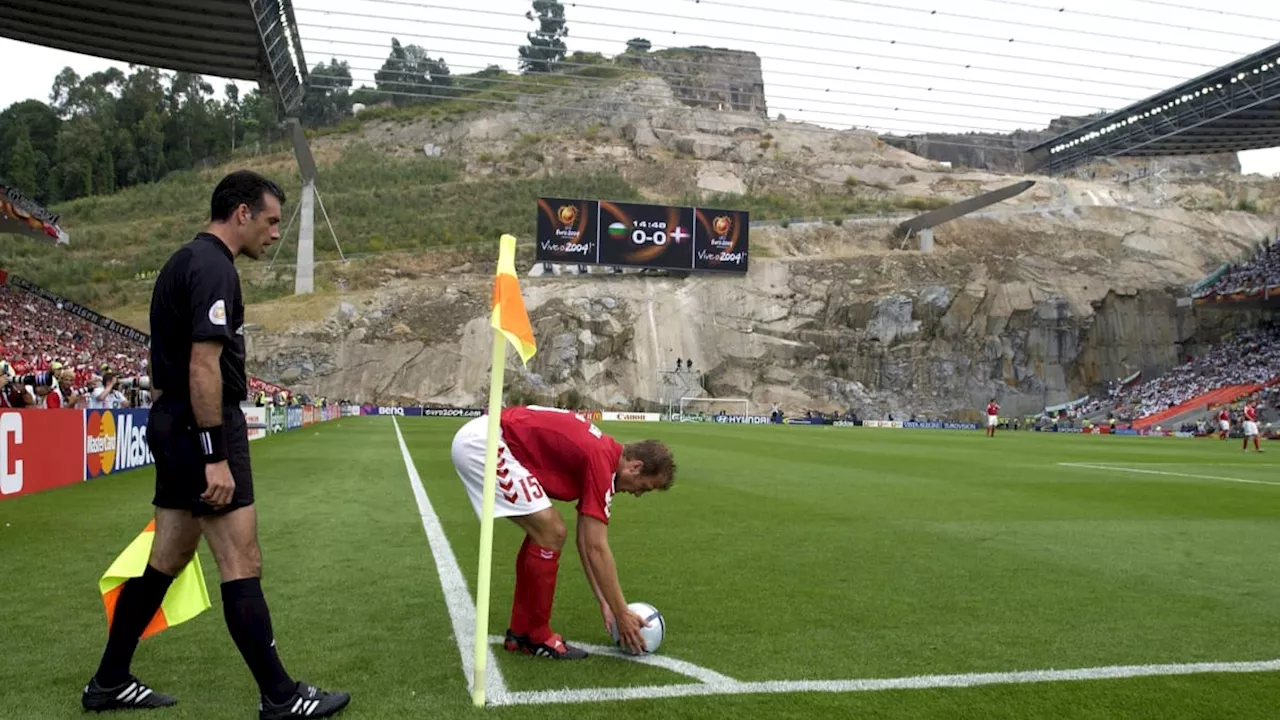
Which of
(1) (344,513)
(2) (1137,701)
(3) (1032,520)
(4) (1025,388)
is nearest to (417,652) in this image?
(2) (1137,701)

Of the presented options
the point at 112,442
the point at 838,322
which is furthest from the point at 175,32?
the point at 838,322

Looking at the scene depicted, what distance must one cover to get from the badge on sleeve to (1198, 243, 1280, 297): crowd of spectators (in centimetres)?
6476

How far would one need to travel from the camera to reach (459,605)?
6.18m

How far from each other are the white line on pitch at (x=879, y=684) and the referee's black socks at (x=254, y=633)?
933 mm

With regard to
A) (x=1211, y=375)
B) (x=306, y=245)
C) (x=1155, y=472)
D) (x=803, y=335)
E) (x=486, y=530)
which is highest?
(x=306, y=245)

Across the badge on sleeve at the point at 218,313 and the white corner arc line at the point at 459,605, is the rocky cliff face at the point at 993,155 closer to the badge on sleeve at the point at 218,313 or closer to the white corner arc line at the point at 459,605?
the white corner arc line at the point at 459,605

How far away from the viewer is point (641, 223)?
60625mm

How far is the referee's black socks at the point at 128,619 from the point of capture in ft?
13.2

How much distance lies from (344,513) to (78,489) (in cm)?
527

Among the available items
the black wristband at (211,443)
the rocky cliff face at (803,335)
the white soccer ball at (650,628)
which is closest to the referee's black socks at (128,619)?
the black wristband at (211,443)

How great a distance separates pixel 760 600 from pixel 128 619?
3.90m

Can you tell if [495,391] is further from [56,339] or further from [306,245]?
[306,245]

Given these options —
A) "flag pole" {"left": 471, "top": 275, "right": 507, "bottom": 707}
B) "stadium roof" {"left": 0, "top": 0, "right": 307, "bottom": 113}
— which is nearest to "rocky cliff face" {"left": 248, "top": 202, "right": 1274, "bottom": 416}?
"stadium roof" {"left": 0, "top": 0, "right": 307, "bottom": 113}

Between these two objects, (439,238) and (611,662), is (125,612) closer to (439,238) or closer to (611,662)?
(611,662)
